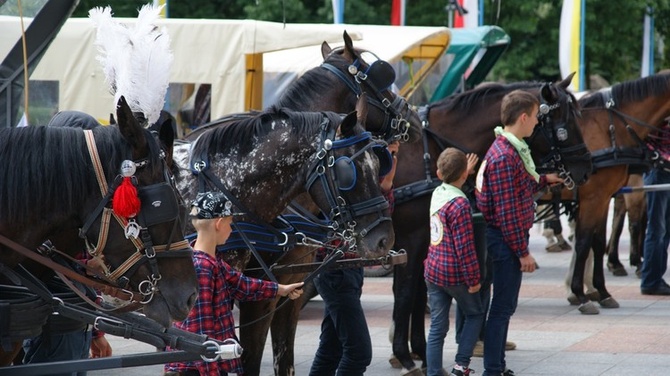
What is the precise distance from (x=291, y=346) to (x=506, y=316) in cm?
158

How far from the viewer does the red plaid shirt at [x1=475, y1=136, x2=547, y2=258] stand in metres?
7.12

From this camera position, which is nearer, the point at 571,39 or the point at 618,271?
the point at 618,271

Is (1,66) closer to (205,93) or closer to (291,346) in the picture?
(291,346)

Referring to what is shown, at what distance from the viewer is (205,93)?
11.4 m

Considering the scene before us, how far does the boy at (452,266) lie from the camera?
7100 mm

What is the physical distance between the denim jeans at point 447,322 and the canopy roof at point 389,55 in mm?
5068

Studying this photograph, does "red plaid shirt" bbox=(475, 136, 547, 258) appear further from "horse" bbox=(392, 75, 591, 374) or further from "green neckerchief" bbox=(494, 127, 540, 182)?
"horse" bbox=(392, 75, 591, 374)

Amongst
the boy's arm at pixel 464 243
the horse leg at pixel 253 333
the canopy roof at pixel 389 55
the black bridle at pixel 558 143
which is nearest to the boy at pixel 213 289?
the horse leg at pixel 253 333

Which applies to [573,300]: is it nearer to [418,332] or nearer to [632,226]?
[632,226]

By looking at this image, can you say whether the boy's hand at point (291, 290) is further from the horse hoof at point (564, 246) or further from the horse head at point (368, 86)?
the horse hoof at point (564, 246)

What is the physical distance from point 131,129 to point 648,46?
23.4m

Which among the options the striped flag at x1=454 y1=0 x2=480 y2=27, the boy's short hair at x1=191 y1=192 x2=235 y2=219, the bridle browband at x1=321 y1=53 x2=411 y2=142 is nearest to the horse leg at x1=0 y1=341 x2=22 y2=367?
the boy's short hair at x1=191 y1=192 x2=235 y2=219

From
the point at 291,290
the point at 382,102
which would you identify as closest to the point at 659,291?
the point at 382,102

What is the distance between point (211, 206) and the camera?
5219 millimetres
